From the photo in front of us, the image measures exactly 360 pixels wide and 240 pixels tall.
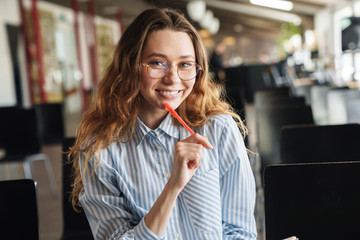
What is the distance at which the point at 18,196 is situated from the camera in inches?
44.2

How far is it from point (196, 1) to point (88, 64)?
2762mm

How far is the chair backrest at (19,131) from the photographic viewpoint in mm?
3746

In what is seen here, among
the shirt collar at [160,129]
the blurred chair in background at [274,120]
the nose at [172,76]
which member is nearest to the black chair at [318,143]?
the blurred chair in background at [274,120]

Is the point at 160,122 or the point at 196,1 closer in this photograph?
the point at 160,122

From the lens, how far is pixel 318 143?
1.89 metres

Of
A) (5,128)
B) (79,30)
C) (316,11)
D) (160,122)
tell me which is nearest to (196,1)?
(79,30)

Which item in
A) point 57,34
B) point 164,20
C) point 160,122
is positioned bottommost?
→ point 160,122

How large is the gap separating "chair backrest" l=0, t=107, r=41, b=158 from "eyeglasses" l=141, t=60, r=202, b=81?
9.44 feet

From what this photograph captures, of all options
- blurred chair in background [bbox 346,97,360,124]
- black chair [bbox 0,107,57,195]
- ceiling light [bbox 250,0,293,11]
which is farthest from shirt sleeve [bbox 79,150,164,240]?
ceiling light [bbox 250,0,293,11]

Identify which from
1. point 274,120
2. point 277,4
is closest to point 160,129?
point 274,120

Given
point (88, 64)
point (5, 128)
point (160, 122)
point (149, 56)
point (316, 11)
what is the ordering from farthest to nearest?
point (316, 11) → point (88, 64) → point (5, 128) → point (160, 122) → point (149, 56)

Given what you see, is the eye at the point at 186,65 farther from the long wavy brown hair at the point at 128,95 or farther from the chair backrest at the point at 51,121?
the chair backrest at the point at 51,121

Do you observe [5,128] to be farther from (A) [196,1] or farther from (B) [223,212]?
(A) [196,1]

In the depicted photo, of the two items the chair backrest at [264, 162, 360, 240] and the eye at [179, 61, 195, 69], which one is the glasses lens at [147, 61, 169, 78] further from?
the chair backrest at [264, 162, 360, 240]
